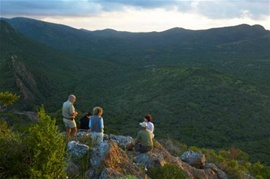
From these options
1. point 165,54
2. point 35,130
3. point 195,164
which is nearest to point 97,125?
point 195,164

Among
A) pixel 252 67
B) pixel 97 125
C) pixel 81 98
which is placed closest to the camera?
pixel 97 125

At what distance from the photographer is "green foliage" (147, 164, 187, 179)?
349 inches

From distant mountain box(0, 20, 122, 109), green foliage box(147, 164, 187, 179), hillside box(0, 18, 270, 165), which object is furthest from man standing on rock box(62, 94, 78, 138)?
distant mountain box(0, 20, 122, 109)

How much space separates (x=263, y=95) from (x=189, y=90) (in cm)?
1489

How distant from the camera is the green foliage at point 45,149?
5.91 m

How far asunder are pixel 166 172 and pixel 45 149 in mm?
3902

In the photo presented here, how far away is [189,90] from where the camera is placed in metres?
76.7

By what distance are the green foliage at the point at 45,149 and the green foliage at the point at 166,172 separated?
3.44m

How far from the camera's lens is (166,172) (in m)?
8.97

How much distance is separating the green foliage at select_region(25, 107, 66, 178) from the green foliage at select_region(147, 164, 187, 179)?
3.44 metres

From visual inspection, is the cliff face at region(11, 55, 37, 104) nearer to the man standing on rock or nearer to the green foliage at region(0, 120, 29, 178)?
the man standing on rock

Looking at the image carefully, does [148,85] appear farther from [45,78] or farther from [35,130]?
[35,130]

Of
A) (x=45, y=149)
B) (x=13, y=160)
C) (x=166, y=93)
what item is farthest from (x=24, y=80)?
(x=45, y=149)

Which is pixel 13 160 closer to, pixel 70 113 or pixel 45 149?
pixel 45 149
